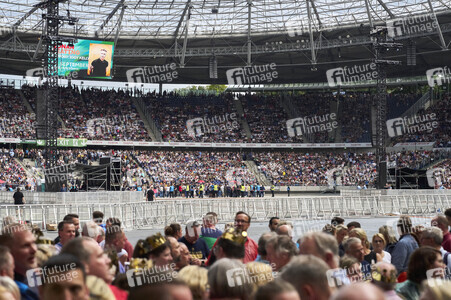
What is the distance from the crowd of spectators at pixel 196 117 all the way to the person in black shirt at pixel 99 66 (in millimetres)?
9718

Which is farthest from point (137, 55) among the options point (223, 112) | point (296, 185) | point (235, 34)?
point (296, 185)

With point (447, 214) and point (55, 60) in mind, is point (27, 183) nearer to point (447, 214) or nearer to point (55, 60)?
point (55, 60)

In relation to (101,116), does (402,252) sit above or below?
below

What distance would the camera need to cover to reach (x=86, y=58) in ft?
164

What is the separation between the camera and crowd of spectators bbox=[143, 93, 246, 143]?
58.0 metres

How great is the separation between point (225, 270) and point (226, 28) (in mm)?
49535

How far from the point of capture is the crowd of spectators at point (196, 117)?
58031 millimetres

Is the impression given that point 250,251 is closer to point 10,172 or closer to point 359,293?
point 359,293

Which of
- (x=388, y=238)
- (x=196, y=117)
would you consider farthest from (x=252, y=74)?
(x=388, y=238)

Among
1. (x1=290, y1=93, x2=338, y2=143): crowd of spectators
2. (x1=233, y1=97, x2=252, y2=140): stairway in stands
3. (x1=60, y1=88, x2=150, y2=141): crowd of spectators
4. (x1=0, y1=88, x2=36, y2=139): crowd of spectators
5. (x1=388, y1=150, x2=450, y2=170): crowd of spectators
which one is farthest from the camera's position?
(x1=290, y1=93, x2=338, y2=143): crowd of spectators

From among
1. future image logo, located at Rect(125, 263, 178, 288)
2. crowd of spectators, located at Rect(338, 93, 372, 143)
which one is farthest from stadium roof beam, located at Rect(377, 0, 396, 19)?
future image logo, located at Rect(125, 263, 178, 288)

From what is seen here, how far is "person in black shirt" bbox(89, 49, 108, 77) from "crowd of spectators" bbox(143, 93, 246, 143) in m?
9.72

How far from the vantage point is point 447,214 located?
918 cm

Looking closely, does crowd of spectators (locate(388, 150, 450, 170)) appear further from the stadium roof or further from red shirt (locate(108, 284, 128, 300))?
red shirt (locate(108, 284, 128, 300))
